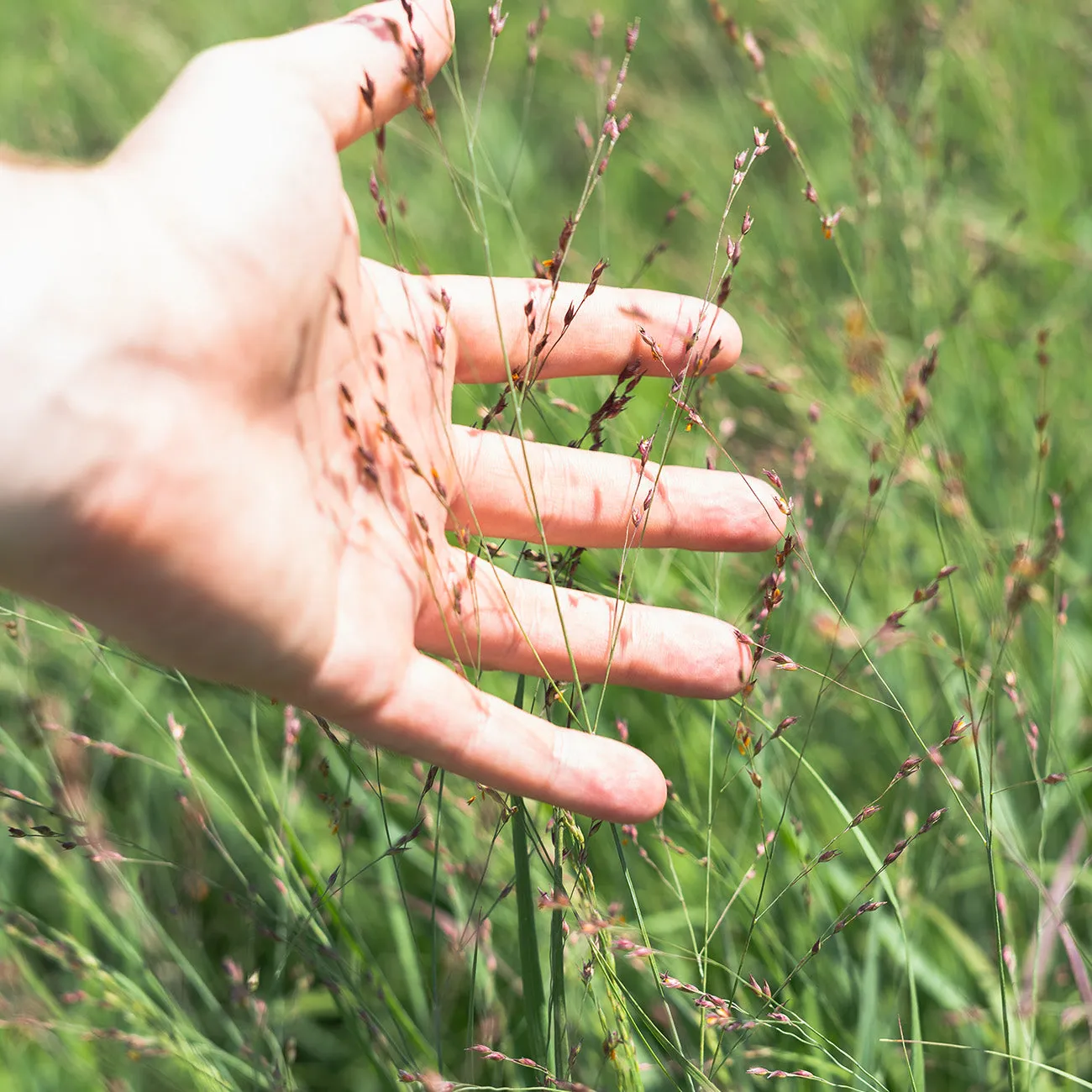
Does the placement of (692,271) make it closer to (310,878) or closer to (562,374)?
(562,374)

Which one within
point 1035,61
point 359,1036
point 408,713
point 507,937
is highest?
point 1035,61

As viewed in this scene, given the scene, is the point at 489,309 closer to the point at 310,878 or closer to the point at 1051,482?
the point at 310,878

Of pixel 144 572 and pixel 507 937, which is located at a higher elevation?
pixel 144 572

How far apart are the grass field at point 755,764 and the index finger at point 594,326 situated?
0.11 metres

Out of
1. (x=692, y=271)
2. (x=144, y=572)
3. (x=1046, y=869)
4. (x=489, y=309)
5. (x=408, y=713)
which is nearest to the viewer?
(x=144, y=572)

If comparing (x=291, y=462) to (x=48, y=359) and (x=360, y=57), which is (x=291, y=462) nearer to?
(x=48, y=359)

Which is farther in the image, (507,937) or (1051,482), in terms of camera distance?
(1051,482)

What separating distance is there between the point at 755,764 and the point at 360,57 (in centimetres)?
123

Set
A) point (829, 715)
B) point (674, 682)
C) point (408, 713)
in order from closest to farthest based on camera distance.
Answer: point (408, 713) < point (674, 682) < point (829, 715)

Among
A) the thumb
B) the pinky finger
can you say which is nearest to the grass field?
the pinky finger

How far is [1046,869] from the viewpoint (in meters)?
1.64

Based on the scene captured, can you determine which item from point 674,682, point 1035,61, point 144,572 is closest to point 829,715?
point 674,682

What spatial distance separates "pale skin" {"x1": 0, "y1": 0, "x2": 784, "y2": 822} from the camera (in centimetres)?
108

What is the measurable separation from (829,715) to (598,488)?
0.80 metres
